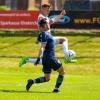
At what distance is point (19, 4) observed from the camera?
2136 inches

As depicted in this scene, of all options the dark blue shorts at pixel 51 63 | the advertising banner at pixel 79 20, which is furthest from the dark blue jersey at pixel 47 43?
the advertising banner at pixel 79 20

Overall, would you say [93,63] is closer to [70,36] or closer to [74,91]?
[70,36]

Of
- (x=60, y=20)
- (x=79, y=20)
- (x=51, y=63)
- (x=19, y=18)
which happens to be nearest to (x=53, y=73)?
(x=51, y=63)

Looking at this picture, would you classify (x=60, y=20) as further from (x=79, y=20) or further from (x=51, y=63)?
(x=51, y=63)

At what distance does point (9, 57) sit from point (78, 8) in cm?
1172

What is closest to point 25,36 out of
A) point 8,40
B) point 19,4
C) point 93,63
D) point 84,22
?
point 8,40

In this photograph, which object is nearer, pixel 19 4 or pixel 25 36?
pixel 25 36

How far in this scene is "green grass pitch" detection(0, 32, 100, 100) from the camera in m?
14.7

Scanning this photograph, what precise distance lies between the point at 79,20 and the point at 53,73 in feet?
39.4

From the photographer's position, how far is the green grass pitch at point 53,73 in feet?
48.2

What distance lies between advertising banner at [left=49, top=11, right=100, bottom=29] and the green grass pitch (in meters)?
0.62

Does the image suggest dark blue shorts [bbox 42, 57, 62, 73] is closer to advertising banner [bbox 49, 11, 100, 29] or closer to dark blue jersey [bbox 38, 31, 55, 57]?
dark blue jersey [bbox 38, 31, 55, 57]

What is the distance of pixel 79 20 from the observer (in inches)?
1420

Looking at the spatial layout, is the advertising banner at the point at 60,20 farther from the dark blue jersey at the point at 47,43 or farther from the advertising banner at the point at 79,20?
the dark blue jersey at the point at 47,43
